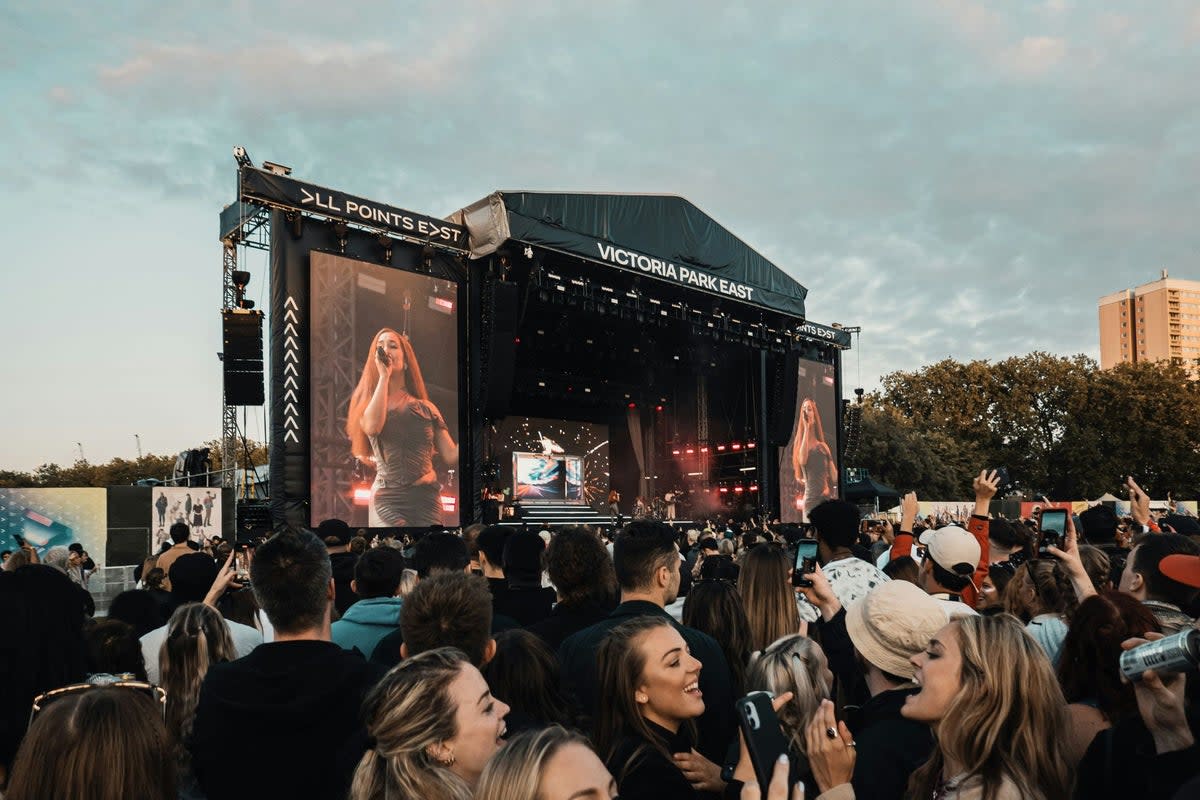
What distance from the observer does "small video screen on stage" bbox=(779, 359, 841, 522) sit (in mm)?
24812

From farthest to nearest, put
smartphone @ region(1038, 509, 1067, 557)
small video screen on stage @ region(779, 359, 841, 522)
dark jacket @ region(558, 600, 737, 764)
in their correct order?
small video screen on stage @ region(779, 359, 841, 522), smartphone @ region(1038, 509, 1067, 557), dark jacket @ region(558, 600, 737, 764)

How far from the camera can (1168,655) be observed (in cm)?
117

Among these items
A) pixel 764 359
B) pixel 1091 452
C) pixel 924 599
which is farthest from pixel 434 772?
pixel 1091 452

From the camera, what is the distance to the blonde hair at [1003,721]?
1804 millimetres

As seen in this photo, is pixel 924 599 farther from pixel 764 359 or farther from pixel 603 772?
pixel 764 359

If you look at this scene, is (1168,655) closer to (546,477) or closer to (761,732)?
(761,732)

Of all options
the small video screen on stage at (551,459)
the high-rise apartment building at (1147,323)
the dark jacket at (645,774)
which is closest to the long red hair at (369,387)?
the small video screen on stage at (551,459)

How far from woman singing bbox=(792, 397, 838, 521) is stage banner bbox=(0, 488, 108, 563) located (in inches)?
688

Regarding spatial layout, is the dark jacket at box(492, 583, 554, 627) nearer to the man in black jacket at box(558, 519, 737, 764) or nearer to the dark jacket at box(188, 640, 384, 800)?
the man in black jacket at box(558, 519, 737, 764)

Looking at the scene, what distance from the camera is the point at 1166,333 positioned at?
4528 inches

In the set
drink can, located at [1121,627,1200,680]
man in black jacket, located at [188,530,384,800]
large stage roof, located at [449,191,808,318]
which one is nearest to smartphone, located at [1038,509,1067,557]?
drink can, located at [1121,627,1200,680]

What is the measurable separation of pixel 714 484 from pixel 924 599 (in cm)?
2479

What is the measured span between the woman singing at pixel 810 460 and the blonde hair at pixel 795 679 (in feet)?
75.4

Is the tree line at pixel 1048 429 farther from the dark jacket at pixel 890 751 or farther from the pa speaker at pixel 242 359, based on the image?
the dark jacket at pixel 890 751
